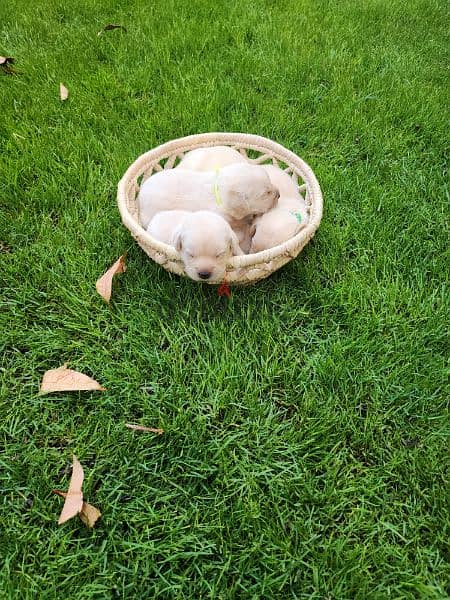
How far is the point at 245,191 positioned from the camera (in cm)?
193

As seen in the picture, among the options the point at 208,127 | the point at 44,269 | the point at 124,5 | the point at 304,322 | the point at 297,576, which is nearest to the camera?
the point at 297,576

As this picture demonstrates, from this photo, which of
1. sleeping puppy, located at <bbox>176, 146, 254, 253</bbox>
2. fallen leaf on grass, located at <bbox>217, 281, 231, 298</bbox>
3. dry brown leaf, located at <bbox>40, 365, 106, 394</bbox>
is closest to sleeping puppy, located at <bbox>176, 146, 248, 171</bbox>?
sleeping puppy, located at <bbox>176, 146, 254, 253</bbox>

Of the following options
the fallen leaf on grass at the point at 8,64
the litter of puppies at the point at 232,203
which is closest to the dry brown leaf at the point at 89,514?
the litter of puppies at the point at 232,203

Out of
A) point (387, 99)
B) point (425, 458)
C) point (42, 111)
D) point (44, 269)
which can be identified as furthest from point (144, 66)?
point (425, 458)

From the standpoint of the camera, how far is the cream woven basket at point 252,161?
1.74 meters

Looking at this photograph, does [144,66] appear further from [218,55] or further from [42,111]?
[42,111]

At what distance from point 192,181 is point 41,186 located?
78 cm

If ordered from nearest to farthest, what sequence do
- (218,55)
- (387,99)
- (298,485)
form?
(298,485)
(387,99)
(218,55)

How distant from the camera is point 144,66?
3.13m

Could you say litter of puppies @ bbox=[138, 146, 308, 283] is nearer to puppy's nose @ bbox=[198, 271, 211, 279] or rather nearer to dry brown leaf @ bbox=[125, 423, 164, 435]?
puppy's nose @ bbox=[198, 271, 211, 279]

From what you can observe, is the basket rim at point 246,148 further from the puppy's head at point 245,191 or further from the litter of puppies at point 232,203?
the puppy's head at point 245,191

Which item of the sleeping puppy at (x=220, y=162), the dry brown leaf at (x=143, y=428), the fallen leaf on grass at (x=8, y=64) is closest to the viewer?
the dry brown leaf at (x=143, y=428)

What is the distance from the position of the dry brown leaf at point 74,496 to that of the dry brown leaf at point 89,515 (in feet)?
0.06

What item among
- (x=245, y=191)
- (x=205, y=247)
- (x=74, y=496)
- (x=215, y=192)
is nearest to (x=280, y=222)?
(x=245, y=191)
